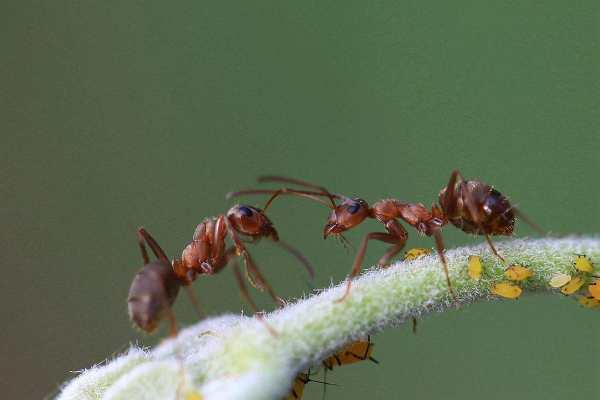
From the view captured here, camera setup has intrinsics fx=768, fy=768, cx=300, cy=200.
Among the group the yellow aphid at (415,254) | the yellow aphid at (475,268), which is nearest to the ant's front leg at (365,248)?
the yellow aphid at (415,254)

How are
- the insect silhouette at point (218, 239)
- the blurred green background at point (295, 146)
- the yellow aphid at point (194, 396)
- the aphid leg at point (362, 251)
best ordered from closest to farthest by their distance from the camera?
the yellow aphid at point (194, 396), the aphid leg at point (362, 251), the insect silhouette at point (218, 239), the blurred green background at point (295, 146)

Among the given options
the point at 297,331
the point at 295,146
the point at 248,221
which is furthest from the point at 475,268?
the point at 295,146

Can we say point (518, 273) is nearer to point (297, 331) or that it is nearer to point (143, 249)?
point (297, 331)

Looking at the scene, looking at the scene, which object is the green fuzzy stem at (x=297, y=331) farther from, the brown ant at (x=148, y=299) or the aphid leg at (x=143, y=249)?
the aphid leg at (x=143, y=249)

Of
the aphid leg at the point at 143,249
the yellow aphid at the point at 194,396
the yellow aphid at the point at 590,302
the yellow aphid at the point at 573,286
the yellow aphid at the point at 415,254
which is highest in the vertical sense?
the aphid leg at the point at 143,249

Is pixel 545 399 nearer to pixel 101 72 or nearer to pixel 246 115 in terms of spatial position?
pixel 246 115

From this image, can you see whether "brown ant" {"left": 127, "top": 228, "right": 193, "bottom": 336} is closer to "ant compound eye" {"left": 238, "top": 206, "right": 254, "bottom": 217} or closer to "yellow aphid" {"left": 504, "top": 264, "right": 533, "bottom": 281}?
"ant compound eye" {"left": 238, "top": 206, "right": 254, "bottom": 217}
